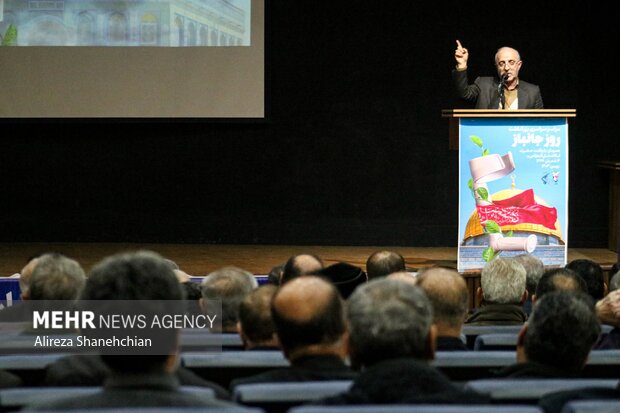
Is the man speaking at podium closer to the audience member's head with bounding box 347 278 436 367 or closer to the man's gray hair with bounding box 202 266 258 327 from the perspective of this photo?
the man's gray hair with bounding box 202 266 258 327

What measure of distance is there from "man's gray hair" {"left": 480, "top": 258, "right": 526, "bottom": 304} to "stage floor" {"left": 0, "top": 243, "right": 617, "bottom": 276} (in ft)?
12.1

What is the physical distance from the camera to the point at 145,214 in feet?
29.9

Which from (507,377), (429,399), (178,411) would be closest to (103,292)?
(178,411)

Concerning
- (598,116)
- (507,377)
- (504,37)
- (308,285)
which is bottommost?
(507,377)

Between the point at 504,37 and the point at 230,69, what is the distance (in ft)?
7.95

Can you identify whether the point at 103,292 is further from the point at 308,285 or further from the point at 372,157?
the point at 372,157

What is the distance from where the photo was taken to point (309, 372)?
2.15 metres

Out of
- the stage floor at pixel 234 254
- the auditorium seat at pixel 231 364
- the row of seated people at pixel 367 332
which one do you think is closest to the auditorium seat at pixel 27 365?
the row of seated people at pixel 367 332

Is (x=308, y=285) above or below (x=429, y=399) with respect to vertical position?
above

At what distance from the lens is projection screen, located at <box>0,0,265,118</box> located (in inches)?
340

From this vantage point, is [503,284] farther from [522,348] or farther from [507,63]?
[507,63]

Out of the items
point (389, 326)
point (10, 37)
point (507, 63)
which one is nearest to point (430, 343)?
point (389, 326)

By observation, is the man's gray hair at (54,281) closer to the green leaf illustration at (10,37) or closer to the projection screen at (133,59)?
the projection screen at (133,59)

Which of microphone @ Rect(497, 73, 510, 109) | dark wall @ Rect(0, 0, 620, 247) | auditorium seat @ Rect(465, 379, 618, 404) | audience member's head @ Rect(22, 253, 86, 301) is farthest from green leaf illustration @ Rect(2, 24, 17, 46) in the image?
auditorium seat @ Rect(465, 379, 618, 404)
